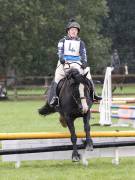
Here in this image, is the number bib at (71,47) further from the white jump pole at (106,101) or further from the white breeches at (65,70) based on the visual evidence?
the white jump pole at (106,101)

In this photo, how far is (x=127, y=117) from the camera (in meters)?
14.9

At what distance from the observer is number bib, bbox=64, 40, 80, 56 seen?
31.7 feet

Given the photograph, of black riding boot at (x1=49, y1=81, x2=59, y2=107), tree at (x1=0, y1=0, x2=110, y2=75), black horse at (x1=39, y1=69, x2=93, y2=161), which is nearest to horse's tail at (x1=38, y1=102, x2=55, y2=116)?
black riding boot at (x1=49, y1=81, x2=59, y2=107)

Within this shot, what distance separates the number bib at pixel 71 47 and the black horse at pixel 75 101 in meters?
0.48

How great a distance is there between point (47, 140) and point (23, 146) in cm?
40

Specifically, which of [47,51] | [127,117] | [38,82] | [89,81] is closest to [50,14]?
[47,51]

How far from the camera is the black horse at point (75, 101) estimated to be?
9.09 metres

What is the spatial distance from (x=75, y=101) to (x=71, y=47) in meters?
1.00

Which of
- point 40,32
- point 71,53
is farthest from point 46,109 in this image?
point 40,32

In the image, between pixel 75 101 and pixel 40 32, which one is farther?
pixel 40 32

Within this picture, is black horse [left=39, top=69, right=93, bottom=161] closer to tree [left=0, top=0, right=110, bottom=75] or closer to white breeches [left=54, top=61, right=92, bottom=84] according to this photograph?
white breeches [left=54, top=61, right=92, bottom=84]

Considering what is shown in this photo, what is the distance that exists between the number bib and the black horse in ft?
1.57

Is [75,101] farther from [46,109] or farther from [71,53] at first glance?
[46,109]

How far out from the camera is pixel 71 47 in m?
9.66
